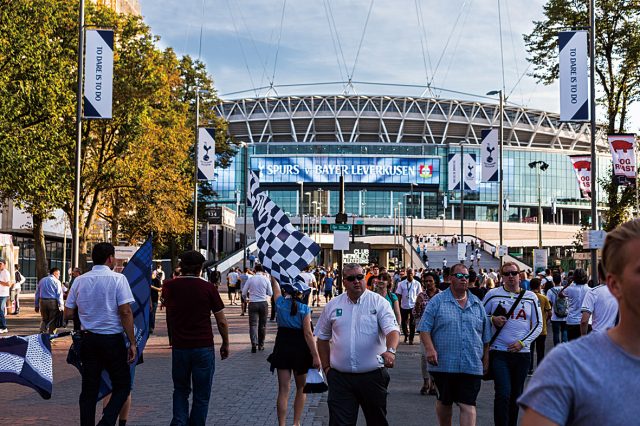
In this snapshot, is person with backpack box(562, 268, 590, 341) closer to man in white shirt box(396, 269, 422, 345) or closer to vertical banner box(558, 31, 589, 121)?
man in white shirt box(396, 269, 422, 345)

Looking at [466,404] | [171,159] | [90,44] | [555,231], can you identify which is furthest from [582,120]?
[555,231]

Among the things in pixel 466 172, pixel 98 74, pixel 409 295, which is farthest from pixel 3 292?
pixel 466 172

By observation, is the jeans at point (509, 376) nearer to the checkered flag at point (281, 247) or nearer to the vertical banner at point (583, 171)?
the checkered flag at point (281, 247)

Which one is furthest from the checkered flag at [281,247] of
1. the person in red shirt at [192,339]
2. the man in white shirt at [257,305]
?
the man in white shirt at [257,305]

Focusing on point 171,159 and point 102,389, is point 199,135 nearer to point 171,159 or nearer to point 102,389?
point 171,159

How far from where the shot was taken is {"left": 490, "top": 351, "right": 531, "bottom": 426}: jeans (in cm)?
820

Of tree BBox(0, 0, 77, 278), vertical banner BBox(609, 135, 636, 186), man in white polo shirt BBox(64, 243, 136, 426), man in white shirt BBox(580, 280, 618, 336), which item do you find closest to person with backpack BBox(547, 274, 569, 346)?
man in white shirt BBox(580, 280, 618, 336)

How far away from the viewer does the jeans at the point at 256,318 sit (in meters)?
17.9

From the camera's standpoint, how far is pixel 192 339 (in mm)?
7551

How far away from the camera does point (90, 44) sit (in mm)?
22688

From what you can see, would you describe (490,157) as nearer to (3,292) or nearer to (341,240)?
(341,240)

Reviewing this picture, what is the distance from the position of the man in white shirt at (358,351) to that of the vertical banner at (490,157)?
100 ft

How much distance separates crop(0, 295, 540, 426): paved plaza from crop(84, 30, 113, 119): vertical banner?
7.63m

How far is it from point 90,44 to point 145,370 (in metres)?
10.8
